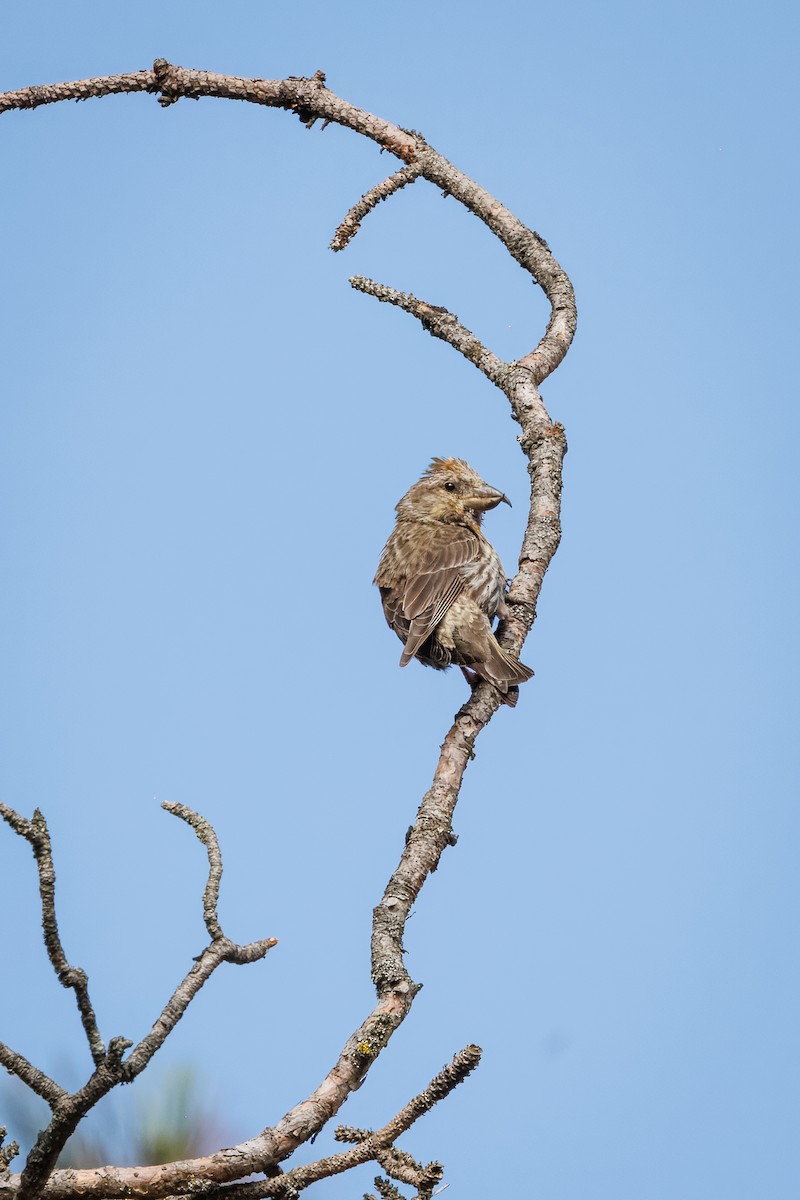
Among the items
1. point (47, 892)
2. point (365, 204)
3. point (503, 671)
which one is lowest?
point (47, 892)

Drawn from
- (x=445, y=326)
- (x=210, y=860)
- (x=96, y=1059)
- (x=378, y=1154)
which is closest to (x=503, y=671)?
(x=445, y=326)

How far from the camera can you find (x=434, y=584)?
7.01 meters

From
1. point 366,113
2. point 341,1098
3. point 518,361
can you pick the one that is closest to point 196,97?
point 366,113

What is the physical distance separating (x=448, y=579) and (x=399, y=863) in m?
2.68

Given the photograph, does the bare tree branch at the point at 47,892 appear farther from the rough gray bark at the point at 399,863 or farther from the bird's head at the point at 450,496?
the bird's head at the point at 450,496

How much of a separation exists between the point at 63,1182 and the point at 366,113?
4.94m

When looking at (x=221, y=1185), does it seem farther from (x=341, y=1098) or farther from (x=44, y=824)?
(x=44, y=824)

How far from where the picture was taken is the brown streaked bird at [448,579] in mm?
6312

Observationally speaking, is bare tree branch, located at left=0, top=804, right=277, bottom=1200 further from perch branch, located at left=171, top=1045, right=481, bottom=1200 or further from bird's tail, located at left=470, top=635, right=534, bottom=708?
bird's tail, located at left=470, top=635, right=534, bottom=708

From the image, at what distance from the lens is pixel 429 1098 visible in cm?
306

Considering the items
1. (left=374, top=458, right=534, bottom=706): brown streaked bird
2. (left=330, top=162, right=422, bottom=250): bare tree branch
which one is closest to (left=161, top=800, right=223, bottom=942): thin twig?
(left=374, top=458, right=534, bottom=706): brown streaked bird

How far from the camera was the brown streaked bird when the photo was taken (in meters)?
6.31

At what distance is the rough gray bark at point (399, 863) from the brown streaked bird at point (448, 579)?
0.61 feet

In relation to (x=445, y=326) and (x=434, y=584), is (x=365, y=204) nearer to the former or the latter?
(x=445, y=326)
